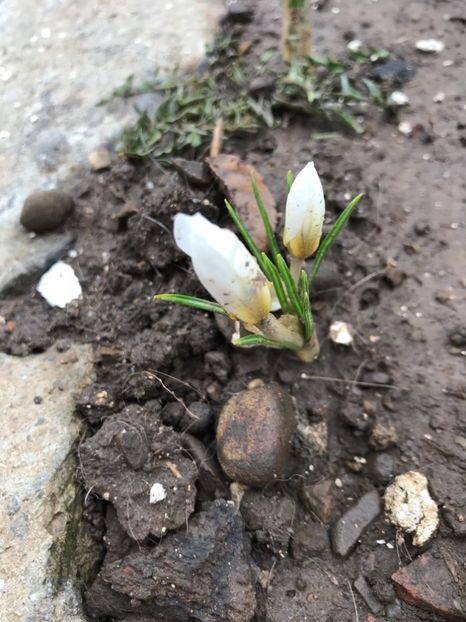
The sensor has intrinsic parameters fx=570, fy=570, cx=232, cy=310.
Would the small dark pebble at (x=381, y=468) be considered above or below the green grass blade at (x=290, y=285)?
below

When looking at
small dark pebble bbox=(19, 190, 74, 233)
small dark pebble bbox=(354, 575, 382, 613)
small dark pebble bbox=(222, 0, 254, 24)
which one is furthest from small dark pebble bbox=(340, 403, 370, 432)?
small dark pebble bbox=(222, 0, 254, 24)

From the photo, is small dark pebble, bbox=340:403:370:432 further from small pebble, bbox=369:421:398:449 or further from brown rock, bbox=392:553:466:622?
brown rock, bbox=392:553:466:622

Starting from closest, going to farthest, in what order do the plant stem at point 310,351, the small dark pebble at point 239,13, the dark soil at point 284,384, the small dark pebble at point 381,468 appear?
the dark soil at point 284,384 < the small dark pebble at point 381,468 < the plant stem at point 310,351 < the small dark pebble at point 239,13

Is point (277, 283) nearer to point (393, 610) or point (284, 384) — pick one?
point (284, 384)

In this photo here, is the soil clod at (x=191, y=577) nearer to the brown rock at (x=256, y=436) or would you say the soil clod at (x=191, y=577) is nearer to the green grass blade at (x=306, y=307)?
the brown rock at (x=256, y=436)

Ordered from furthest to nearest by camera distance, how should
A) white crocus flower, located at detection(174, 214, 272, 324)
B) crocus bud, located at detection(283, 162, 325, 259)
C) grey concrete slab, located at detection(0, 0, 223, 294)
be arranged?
grey concrete slab, located at detection(0, 0, 223, 294) < crocus bud, located at detection(283, 162, 325, 259) < white crocus flower, located at detection(174, 214, 272, 324)

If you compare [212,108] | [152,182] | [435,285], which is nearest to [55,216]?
[152,182]

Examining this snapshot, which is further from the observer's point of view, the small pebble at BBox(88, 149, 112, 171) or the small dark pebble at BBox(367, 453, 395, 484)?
the small pebble at BBox(88, 149, 112, 171)

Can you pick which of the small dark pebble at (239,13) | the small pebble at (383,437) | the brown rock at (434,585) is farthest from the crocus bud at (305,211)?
the small dark pebble at (239,13)
